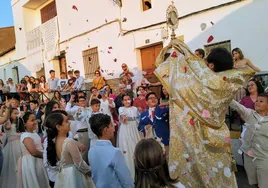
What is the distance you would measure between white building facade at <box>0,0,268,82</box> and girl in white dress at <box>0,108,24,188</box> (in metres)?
5.34

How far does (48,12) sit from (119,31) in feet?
22.7

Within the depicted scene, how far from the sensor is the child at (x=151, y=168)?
1985 mm

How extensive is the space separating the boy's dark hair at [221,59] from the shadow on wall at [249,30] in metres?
3.99

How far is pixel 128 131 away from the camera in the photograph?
18.5 feet

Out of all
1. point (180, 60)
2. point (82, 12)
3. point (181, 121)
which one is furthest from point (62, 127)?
point (82, 12)

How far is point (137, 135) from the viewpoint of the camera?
564 cm

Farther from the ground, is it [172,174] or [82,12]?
[82,12]

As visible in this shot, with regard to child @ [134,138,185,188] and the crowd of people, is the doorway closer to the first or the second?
the crowd of people

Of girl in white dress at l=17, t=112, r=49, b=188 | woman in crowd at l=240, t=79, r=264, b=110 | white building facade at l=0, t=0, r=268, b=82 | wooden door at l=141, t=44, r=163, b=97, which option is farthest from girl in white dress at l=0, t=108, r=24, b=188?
wooden door at l=141, t=44, r=163, b=97

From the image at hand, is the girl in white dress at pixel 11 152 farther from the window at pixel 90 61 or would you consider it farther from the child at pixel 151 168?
the window at pixel 90 61

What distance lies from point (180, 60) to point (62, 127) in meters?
1.56

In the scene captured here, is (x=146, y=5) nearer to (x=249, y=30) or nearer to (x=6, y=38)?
(x=249, y=30)

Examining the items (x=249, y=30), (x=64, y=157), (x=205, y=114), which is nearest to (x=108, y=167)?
(x=64, y=157)

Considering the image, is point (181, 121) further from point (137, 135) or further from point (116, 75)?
point (116, 75)
